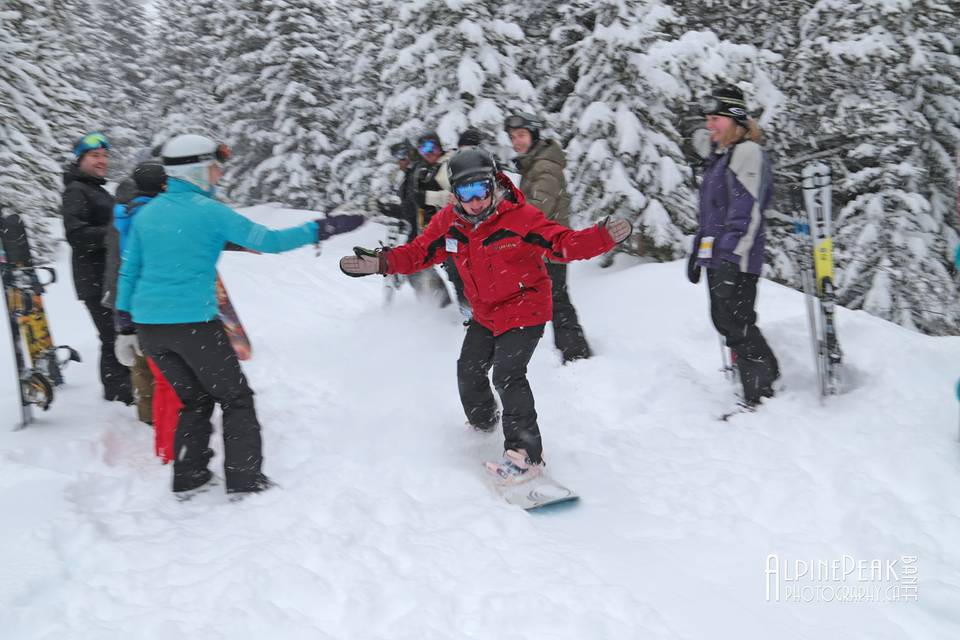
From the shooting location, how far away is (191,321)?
406 centimetres

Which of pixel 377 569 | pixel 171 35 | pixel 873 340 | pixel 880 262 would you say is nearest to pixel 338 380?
pixel 377 569

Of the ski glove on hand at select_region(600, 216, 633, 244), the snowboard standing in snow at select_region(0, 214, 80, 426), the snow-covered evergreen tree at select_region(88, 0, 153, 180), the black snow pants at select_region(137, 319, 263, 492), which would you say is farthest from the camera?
the snow-covered evergreen tree at select_region(88, 0, 153, 180)

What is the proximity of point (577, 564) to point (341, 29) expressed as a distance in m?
29.8

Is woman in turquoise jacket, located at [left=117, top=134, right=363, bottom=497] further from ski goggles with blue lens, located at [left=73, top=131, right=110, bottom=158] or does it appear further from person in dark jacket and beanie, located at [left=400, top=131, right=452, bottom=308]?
person in dark jacket and beanie, located at [left=400, top=131, right=452, bottom=308]

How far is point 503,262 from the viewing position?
436 cm

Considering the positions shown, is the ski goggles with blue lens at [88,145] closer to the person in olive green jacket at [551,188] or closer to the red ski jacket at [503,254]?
the red ski jacket at [503,254]

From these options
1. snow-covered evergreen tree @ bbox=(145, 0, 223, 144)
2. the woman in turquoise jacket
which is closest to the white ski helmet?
the woman in turquoise jacket

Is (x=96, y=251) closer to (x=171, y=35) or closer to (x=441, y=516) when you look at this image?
(x=441, y=516)

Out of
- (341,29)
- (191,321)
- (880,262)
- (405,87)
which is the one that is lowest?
(880,262)

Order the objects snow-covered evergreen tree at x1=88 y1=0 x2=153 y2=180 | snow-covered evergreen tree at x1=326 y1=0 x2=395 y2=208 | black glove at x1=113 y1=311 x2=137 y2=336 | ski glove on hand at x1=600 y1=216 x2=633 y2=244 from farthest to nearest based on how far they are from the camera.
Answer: snow-covered evergreen tree at x1=88 y1=0 x2=153 y2=180 → snow-covered evergreen tree at x1=326 y1=0 x2=395 y2=208 → black glove at x1=113 y1=311 x2=137 y2=336 → ski glove on hand at x1=600 y1=216 x2=633 y2=244

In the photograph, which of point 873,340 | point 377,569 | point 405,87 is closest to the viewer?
point 377,569

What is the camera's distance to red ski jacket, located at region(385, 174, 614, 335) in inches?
169

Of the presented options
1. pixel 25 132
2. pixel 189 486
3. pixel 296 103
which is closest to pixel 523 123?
pixel 189 486

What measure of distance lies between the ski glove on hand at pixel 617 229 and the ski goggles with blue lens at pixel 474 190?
77cm
